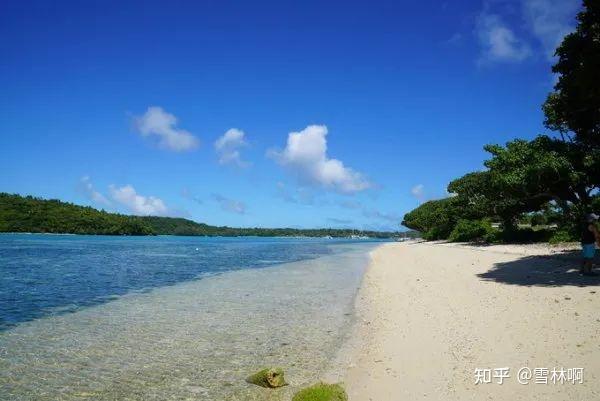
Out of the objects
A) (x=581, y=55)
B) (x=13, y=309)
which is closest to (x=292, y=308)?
(x=13, y=309)

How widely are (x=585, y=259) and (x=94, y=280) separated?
24520 mm

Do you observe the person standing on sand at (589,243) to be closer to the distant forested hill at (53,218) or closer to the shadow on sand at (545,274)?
the shadow on sand at (545,274)

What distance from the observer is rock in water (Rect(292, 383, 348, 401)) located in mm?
5836

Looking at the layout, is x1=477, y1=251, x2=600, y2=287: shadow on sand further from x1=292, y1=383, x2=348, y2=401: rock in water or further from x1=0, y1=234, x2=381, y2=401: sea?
x1=292, y1=383, x2=348, y2=401: rock in water

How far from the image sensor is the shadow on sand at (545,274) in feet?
42.1

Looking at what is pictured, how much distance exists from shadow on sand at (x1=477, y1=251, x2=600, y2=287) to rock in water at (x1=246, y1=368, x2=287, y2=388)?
32.7 feet

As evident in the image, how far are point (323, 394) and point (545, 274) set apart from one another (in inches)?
507

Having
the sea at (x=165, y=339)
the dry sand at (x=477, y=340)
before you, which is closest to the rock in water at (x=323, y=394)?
the dry sand at (x=477, y=340)

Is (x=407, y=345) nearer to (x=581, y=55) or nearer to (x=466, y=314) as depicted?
(x=466, y=314)

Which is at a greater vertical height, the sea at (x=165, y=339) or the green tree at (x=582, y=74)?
the green tree at (x=582, y=74)

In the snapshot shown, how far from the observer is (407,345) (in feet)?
27.3

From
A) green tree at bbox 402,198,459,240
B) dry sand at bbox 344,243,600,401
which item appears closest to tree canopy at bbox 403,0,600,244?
dry sand at bbox 344,243,600,401

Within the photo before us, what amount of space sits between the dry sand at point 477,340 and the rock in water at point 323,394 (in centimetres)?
23

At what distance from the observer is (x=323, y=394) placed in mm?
5914
